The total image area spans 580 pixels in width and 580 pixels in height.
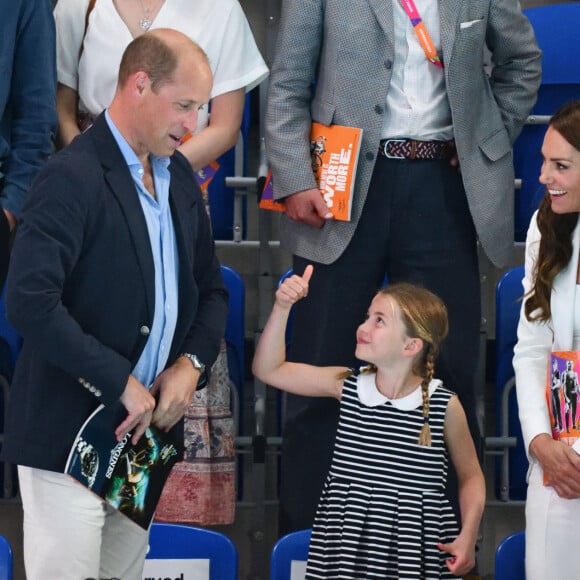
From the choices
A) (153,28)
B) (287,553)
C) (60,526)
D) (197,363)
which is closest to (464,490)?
(287,553)

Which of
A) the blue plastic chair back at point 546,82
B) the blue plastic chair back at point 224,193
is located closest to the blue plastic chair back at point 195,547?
the blue plastic chair back at point 224,193

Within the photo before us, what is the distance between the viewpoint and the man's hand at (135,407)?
7.14 feet

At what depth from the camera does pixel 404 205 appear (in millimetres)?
3156

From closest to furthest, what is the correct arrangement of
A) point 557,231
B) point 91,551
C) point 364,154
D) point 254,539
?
point 91,551 < point 557,231 < point 364,154 < point 254,539

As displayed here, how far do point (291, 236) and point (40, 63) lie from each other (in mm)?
813

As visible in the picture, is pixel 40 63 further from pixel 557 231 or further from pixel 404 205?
pixel 557 231

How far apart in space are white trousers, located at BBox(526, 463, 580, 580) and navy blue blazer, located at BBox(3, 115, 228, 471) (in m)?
1.02

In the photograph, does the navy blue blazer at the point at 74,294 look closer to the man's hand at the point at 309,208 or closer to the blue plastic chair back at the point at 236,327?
the man's hand at the point at 309,208

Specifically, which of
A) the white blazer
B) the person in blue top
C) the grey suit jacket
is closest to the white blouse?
the grey suit jacket

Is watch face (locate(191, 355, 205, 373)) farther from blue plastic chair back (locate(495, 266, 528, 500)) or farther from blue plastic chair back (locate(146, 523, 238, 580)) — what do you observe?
blue plastic chair back (locate(495, 266, 528, 500))

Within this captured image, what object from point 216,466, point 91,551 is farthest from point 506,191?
point 91,551

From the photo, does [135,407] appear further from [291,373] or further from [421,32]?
[421,32]

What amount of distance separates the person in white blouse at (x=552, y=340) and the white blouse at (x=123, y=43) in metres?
0.95

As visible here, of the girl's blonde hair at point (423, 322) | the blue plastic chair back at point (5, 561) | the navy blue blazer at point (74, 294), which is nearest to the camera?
the navy blue blazer at point (74, 294)
